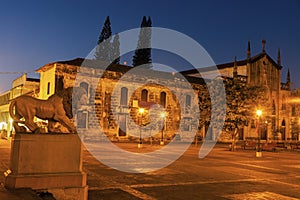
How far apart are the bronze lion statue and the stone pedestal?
0.53 meters

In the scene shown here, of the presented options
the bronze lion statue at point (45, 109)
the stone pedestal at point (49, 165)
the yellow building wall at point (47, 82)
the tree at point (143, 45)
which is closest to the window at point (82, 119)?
the yellow building wall at point (47, 82)

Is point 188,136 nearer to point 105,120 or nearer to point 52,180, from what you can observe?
point 105,120

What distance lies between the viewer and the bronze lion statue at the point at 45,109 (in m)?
7.20

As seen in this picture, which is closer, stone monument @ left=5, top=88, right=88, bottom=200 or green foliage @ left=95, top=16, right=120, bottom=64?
stone monument @ left=5, top=88, right=88, bottom=200

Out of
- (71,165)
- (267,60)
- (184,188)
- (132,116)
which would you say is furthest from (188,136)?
(71,165)

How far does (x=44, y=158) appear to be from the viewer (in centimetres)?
668

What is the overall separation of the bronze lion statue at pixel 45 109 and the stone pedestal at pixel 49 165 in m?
0.53

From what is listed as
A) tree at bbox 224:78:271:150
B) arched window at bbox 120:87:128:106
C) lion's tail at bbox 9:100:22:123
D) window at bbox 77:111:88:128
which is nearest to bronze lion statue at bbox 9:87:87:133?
lion's tail at bbox 9:100:22:123

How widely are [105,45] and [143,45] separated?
635 cm

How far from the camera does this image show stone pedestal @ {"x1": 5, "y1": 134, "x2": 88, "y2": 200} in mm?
6504

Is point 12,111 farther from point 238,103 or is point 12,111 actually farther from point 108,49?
point 108,49

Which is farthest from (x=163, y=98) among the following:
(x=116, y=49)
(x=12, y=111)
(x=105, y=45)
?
(x=12, y=111)

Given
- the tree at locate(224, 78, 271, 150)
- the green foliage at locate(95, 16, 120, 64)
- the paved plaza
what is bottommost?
the paved plaza

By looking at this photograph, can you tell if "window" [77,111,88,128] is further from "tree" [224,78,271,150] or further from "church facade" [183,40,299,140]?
"church facade" [183,40,299,140]
